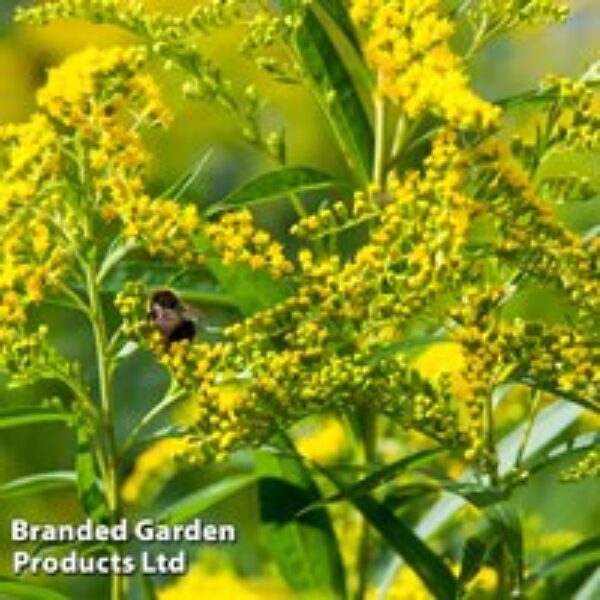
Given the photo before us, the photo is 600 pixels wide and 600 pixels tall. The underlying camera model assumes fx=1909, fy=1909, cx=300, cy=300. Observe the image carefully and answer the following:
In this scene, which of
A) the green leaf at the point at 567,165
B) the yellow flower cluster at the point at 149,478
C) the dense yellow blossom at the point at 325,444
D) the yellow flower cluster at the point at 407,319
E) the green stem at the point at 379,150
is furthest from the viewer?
the green leaf at the point at 567,165

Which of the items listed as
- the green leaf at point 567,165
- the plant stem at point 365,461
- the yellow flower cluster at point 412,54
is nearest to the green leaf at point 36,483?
the plant stem at point 365,461

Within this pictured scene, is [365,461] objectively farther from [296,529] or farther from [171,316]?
[171,316]

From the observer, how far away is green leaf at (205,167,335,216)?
2041 mm

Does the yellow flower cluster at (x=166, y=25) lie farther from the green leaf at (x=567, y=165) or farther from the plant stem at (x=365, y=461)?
the green leaf at (x=567, y=165)

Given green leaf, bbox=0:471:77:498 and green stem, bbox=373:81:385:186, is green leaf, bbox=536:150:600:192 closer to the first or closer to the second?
green stem, bbox=373:81:385:186

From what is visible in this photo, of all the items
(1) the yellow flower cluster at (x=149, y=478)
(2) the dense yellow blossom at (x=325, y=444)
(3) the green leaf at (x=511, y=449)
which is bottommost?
(3) the green leaf at (x=511, y=449)

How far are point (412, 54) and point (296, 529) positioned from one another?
1.88 ft

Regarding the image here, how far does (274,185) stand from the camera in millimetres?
2066

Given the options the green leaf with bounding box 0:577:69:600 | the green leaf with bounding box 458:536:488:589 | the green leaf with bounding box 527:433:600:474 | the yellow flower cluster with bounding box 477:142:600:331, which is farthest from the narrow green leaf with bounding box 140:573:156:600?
the yellow flower cluster with bounding box 477:142:600:331

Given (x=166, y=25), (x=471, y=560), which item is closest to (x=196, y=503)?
(x=471, y=560)

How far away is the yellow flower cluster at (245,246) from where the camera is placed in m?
1.90

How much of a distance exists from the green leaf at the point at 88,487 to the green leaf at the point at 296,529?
187mm

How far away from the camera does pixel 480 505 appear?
6.18 feet

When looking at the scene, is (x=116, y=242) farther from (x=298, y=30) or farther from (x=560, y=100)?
(x=560, y=100)
